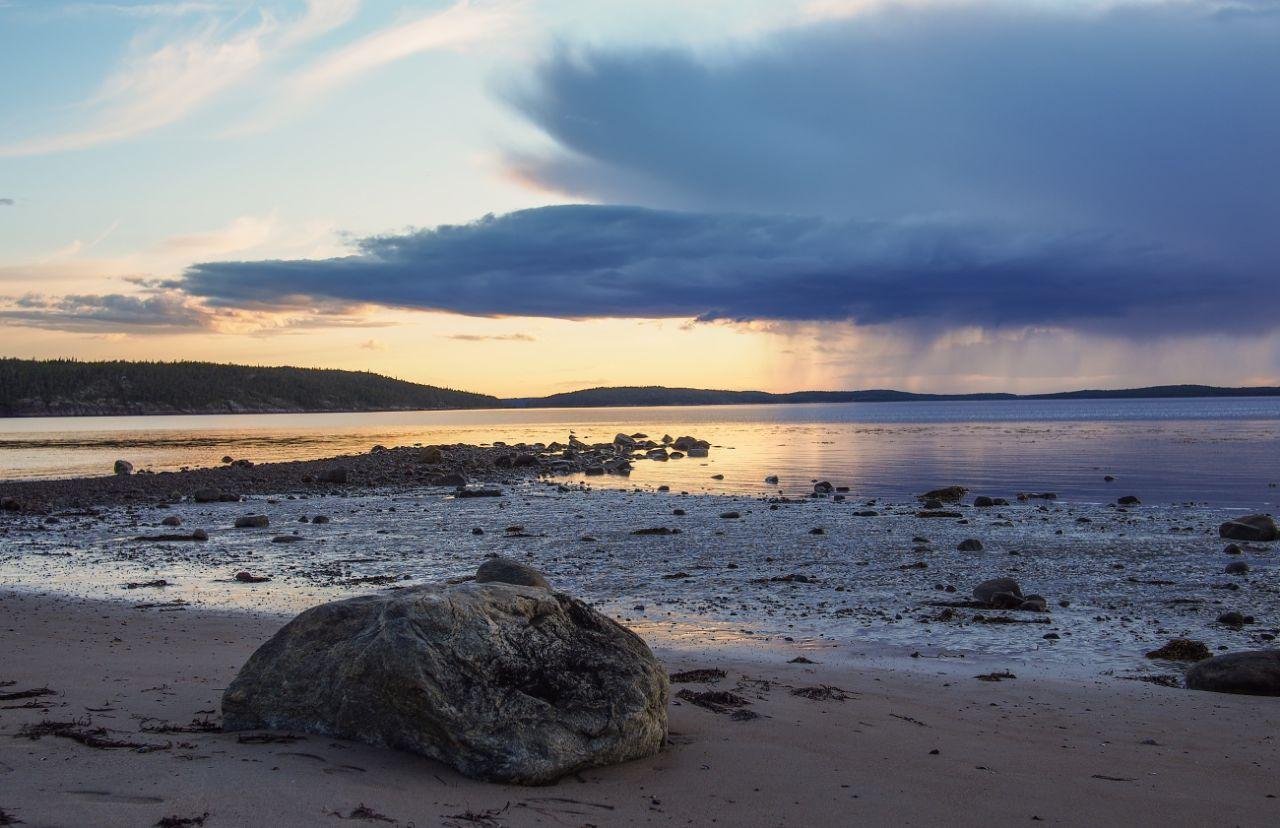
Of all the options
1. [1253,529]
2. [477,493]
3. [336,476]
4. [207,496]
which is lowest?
[207,496]

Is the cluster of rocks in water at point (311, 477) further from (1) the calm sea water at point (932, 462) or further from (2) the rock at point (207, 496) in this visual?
(1) the calm sea water at point (932, 462)

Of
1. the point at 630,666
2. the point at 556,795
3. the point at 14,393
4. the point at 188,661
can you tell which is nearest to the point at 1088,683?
the point at 630,666

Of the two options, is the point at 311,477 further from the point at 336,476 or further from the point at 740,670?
the point at 740,670

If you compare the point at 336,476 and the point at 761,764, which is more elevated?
the point at 761,764

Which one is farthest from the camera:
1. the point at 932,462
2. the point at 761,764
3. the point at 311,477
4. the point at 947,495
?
the point at 932,462

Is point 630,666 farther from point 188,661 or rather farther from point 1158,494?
point 1158,494

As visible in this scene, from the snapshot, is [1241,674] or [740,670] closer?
[1241,674]

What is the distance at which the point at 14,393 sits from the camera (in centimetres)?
17338

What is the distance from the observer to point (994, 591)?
14.4 meters

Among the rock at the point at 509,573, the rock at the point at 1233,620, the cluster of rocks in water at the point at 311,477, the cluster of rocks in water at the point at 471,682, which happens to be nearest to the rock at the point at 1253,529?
the rock at the point at 1233,620

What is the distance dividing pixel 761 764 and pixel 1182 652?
687 centimetres

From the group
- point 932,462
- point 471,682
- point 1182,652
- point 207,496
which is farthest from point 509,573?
point 932,462

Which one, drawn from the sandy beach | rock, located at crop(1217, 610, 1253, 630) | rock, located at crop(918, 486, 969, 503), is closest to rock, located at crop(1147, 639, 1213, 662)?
the sandy beach

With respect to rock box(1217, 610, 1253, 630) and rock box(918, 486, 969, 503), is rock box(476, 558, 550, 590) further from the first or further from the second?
rock box(918, 486, 969, 503)
